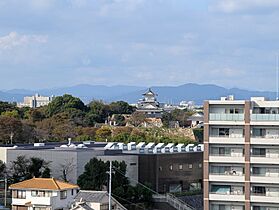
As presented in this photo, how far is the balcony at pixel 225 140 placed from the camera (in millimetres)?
32984

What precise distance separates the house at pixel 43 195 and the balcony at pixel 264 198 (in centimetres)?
852

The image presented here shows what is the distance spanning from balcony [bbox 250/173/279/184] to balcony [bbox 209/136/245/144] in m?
1.68

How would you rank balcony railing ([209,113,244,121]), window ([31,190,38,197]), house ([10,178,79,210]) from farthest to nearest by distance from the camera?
window ([31,190,38,197]) → house ([10,178,79,210]) → balcony railing ([209,113,244,121])

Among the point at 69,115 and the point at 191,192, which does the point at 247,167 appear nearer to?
the point at 191,192

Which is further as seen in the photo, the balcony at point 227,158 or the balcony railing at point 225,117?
the balcony railing at point 225,117

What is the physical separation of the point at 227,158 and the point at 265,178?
6.69 ft

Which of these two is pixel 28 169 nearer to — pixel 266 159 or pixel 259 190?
pixel 259 190

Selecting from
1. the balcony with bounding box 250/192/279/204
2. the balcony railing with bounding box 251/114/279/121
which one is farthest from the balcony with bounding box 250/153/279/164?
the balcony railing with bounding box 251/114/279/121

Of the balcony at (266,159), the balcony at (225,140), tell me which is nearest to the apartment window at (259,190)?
the balcony at (266,159)

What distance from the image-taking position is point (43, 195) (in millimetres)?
33719

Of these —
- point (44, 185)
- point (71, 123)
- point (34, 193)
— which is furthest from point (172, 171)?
point (71, 123)

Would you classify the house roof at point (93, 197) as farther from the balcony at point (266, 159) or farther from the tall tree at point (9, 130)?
the tall tree at point (9, 130)

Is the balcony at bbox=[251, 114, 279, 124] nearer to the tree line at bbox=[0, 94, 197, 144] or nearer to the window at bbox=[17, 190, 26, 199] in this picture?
the window at bbox=[17, 190, 26, 199]

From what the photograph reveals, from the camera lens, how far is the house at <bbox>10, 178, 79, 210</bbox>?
33375mm
